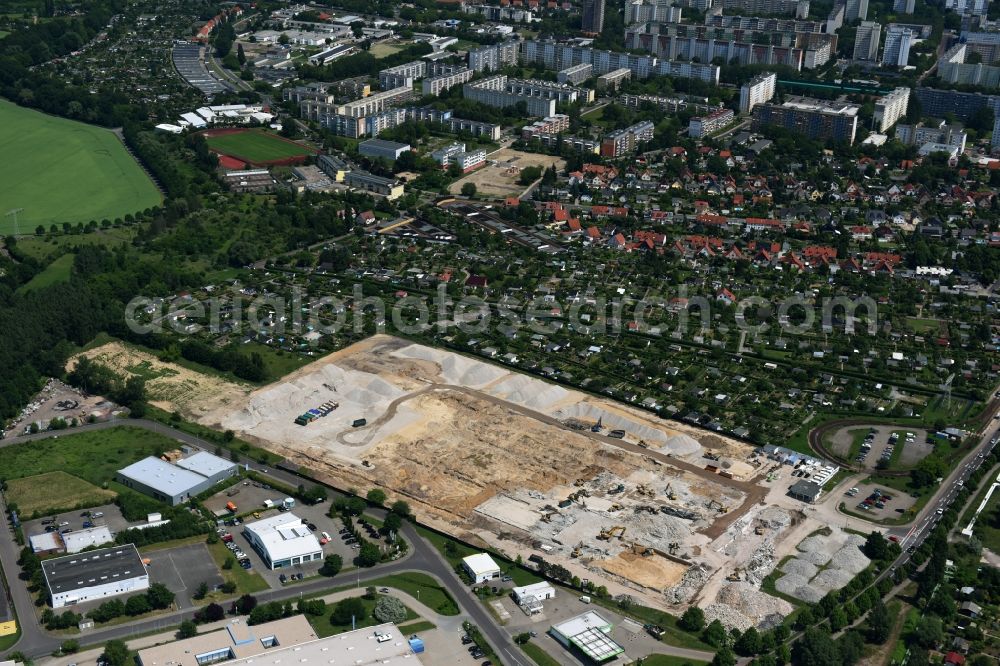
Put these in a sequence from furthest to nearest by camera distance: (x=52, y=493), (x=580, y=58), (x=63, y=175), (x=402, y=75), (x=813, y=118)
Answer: (x=580, y=58) < (x=402, y=75) < (x=813, y=118) < (x=63, y=175) < (x=52, y=493)

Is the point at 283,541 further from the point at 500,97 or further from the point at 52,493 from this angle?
the point at 500,97

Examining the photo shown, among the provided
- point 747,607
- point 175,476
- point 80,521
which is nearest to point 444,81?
point 175,476

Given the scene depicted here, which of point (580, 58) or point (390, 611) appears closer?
point (390, 611)

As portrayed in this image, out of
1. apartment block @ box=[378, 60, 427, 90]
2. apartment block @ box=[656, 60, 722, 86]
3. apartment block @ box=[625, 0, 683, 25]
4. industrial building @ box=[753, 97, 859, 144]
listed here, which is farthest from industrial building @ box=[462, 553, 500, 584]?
apartment block @ box=[625, 0, 683, 25]

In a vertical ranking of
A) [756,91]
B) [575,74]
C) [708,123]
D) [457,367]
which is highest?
[575,74]

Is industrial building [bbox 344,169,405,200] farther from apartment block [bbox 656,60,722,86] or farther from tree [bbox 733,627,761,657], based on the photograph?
tree [bbox 733,627,761,657]

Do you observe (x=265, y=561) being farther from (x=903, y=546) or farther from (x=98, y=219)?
(x=98, y=219)

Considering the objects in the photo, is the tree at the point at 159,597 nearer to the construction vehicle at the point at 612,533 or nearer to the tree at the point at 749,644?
the construction vehicle at the point at 612,533
